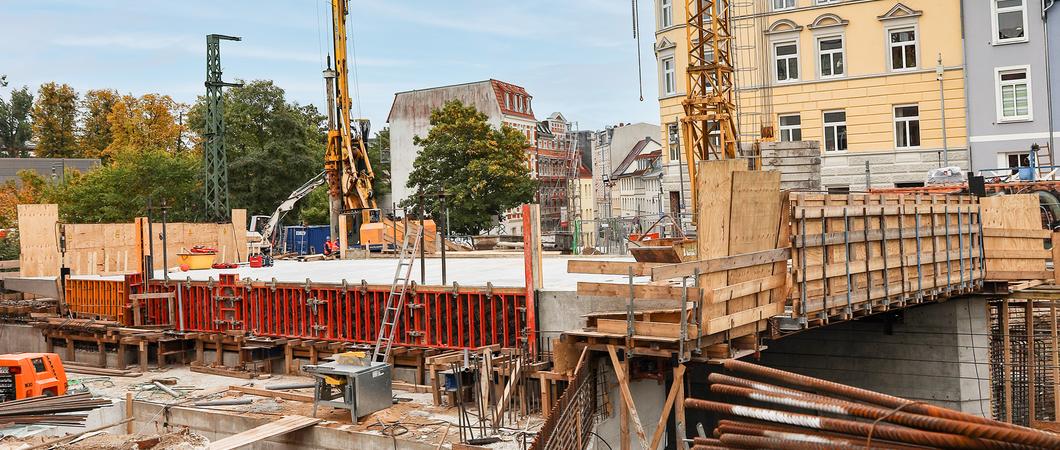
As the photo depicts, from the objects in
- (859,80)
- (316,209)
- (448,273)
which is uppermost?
(859,80)

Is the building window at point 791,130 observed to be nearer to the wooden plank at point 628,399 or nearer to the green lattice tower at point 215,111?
the wooden plank at point 628,399

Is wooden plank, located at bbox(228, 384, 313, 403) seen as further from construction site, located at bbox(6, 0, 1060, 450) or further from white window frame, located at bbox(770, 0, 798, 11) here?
white window frame, located at bbox(770, 0, 798, 11)

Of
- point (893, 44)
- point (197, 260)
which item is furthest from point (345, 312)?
point (893, 44)

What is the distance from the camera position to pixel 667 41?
36000mm

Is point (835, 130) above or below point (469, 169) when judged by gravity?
below

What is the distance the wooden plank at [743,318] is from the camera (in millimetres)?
12367

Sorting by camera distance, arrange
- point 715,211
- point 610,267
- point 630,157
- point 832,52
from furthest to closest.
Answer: point 630,157, point 832,52, point 610,267, point 715,211

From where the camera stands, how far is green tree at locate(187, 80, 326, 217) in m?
67.2

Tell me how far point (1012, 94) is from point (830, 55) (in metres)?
5.81

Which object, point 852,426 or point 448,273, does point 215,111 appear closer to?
point 448,273

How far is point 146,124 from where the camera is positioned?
74625 mm

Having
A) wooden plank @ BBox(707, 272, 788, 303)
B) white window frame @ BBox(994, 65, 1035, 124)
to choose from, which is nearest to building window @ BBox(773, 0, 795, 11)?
white window frame @ BBox(994, 65, 1035, 124)

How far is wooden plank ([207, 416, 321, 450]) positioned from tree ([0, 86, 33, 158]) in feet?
303

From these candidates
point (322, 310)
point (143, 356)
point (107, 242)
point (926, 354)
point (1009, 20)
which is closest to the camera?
point (926, 354)
